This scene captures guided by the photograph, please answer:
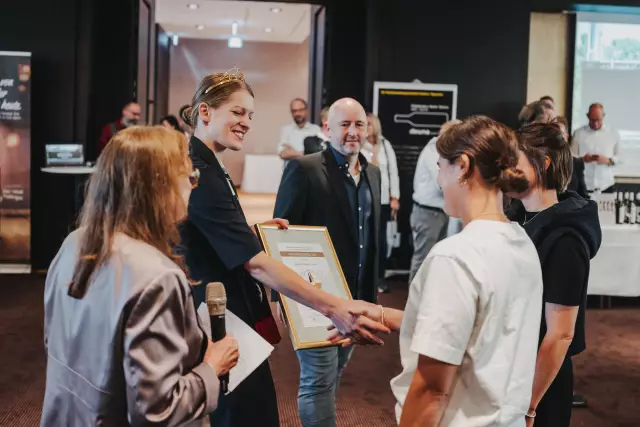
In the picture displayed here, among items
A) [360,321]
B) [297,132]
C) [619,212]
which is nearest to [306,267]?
[360,321]

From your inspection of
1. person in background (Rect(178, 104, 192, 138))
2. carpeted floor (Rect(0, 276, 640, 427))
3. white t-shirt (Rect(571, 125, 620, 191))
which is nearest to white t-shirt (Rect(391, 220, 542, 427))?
person in background (Rect(178, 104, 192, 138))

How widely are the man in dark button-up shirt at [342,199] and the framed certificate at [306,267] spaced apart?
1.34 ft

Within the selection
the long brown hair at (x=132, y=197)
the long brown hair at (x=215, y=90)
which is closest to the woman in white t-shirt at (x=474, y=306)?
the long brown hair at (x=132, y=197)

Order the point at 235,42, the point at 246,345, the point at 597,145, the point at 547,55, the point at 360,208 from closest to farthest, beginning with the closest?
the point at 246,345, the point at 360,208, the point at 597,145, the point at 547,55, the point at 235,42

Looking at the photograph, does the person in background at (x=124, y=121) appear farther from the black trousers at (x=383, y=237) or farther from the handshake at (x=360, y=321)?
the handshake at (x=360, y=321)

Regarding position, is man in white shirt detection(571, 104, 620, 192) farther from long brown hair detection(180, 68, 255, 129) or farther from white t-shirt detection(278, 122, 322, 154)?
long brown hair detection(180, 68, 255, 129)

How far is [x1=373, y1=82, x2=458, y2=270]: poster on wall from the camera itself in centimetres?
795

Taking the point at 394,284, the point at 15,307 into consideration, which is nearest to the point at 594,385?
the point at 394,284

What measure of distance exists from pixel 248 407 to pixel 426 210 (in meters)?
4.86

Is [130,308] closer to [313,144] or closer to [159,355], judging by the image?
[159,355]

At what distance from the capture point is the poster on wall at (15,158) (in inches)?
297

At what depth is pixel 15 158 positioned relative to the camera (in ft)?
25.3

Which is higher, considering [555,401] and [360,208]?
[360,208]

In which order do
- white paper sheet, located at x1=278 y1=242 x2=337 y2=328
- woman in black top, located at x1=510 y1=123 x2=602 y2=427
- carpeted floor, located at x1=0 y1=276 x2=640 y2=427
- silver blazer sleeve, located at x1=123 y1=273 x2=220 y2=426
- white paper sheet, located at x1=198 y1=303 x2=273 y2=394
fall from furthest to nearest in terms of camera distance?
carpeted floor, located at x1=0 y1=276 x2=640 y2=427 < white paper sheet, located at x1=278 y1=242 x2=337 y2=328 < woman in black top, located at x1=510 y1=123 x2=602 y2=427 < white paper sheet, located at x1=198 y1=303 x2=273 y2=394 < silver blazer sleeve, located at x1=123 y1=273 x2=220 y2=426
